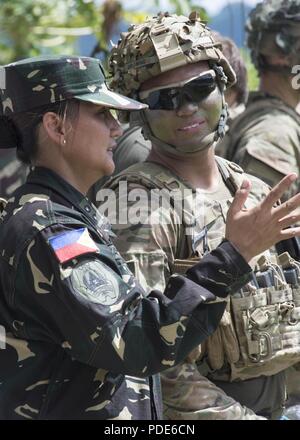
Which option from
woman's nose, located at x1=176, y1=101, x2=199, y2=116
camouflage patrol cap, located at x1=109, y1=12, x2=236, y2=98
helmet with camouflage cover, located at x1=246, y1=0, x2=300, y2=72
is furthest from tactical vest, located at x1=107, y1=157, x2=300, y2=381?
helmet with camouflage cover, located at x1=246, y1=0, x2=300, y2=72

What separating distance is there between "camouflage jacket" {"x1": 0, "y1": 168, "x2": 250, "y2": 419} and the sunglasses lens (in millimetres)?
815

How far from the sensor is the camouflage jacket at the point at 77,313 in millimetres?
2723

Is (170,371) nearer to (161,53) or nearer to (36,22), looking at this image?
(161,53)

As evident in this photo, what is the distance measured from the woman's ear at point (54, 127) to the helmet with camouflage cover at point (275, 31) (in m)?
2.82

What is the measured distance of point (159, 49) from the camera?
3.63 metres

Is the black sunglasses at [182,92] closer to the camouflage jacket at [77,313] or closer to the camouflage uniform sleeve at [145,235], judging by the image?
the camouflage uniform sleeve at [145,235]

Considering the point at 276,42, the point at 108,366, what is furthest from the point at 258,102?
the point at 108,366

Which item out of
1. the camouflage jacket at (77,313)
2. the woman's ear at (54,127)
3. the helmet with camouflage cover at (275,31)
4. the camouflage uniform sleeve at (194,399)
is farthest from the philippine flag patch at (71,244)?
the helmet with camouflage cover at (275,31)

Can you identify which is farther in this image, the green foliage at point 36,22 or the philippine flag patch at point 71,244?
the green foliage at point 36,22

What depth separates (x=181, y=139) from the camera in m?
3.63

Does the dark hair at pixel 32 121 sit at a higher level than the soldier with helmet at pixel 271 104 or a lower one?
higher

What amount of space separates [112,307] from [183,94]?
3.72ft

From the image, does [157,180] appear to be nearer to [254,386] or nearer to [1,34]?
[254,386]

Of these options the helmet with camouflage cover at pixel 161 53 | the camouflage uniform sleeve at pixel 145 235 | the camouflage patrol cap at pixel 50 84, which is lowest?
the camouflage uniform sleeve at pixel 145 235
